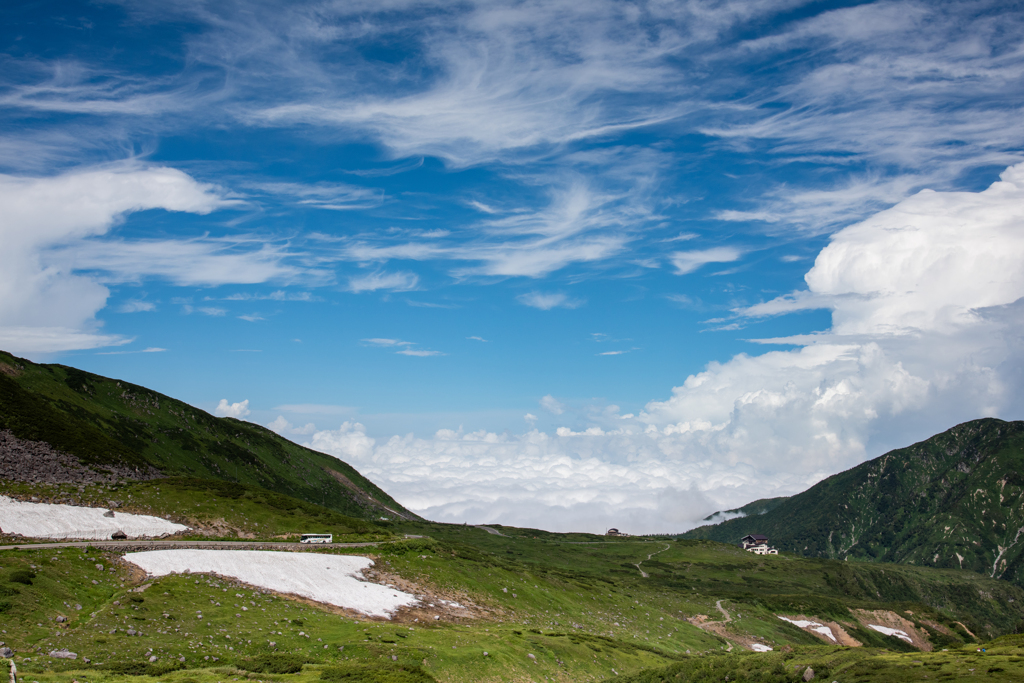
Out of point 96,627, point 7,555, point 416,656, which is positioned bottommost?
point 416,656

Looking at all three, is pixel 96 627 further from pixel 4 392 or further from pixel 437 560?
pixel 4 392

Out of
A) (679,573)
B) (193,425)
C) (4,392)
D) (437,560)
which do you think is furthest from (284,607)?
(679,573)

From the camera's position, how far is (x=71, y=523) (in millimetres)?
66625

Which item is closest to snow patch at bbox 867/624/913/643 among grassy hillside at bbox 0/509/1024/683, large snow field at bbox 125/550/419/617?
grassy hillside at bbox 0/509/1024/683

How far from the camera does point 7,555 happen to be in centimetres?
4412

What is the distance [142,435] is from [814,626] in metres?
156

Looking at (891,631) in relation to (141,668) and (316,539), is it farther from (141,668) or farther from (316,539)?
(141,668)

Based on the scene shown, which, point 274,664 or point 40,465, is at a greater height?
point 40,465

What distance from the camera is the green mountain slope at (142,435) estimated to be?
102 m

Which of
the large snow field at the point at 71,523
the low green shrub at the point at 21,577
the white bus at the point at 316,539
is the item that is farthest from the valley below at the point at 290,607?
the white bus at the point at 316,539

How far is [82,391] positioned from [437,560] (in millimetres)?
123720

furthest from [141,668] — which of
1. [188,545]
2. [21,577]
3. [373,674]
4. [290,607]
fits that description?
[188,545]

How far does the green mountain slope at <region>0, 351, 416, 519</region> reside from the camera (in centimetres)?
10181

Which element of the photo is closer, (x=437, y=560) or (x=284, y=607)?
(x=284, y=607)
